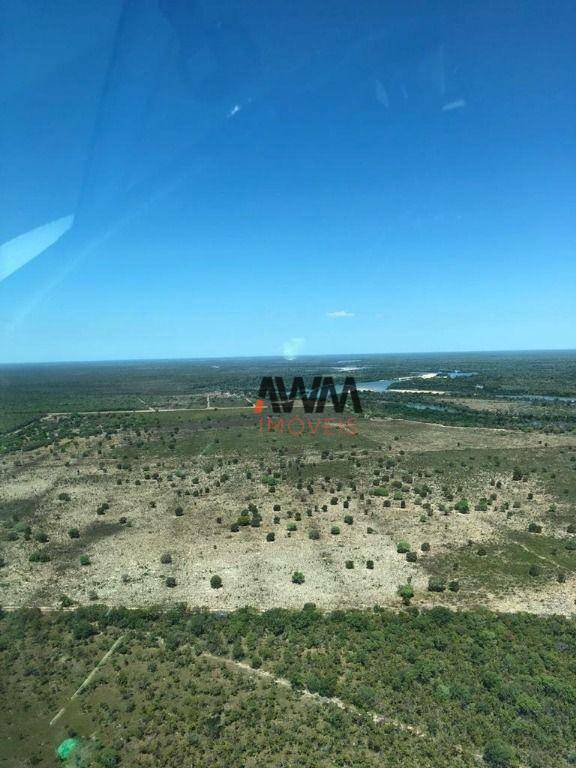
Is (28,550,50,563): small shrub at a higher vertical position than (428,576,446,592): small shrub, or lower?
higher

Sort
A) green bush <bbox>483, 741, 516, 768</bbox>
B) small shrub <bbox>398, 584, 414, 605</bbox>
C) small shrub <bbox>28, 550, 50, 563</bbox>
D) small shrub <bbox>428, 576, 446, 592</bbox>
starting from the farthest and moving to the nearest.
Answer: small shrub <bbox>28, 550, 50, 563</bbox>
small shrub <bbox>428, 576, 446, 592</bbox>
small shrub <bbox>398, 584, 414, 605</bbox>
green bush <bbox>483, 741, 516, 768</bbox>

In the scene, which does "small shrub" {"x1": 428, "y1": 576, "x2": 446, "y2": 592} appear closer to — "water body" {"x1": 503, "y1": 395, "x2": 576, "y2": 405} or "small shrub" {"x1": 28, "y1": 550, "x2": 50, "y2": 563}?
"small shrub" {"x1": 28, "y1": 550, "x2": 50, "y2": 563}

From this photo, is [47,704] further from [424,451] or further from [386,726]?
[424,451]

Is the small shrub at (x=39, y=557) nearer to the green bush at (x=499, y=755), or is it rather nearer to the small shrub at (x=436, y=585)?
the small shrub at (x=436, y=585)

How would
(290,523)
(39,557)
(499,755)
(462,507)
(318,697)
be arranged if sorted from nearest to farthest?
(499,755) → (318,697) → (39,557) → (290,523) → (462,507)

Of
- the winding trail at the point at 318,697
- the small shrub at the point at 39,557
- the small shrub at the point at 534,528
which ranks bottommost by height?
the small shrub at the point at 534,528

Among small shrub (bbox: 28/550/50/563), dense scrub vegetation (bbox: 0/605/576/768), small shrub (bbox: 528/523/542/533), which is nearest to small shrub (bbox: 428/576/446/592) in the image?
dense scrub vegetation (bbox: 0/605/576/768)

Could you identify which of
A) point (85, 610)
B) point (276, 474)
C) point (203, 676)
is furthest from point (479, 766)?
point (276, 474)

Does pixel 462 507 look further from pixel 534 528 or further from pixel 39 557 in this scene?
pixel 39 557


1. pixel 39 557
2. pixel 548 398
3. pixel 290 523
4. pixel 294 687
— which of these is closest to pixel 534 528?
pixel 290 523

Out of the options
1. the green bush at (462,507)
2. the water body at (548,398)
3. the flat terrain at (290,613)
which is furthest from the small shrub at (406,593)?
the water body at (548,398)

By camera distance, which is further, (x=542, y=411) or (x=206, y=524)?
(x=542, y=411)
